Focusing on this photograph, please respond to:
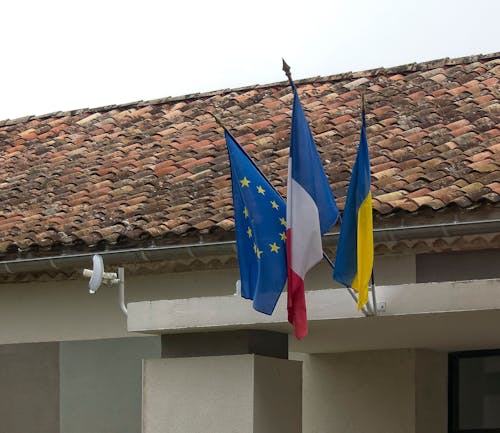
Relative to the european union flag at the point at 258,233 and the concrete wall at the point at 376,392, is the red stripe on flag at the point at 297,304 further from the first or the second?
the concrete wall at the point at 376,392

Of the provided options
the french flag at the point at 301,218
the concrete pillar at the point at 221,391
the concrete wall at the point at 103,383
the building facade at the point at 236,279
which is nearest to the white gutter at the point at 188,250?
the building facade at the point at 236,279

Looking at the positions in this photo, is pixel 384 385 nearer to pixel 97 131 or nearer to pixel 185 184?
pixel 185 184

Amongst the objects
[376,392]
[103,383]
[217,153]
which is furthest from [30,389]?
[376,392]

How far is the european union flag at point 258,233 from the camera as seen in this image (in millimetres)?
10188

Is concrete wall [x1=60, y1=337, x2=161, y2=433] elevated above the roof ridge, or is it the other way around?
the roof ridge

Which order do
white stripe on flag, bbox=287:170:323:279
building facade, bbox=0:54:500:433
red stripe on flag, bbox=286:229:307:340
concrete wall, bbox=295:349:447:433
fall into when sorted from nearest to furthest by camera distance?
red stripe on flag, bbox=286:229:307:340, white stripe on flag, bbox=287:170:323:279, building facade, bbox=0:54:500:433, concrete wall, bbox=295:349:447:433

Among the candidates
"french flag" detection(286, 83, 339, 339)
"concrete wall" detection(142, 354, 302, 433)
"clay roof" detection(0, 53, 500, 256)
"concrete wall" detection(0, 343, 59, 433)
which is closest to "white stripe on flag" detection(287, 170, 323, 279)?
"french flag" detection(286, 83, 339, 339)

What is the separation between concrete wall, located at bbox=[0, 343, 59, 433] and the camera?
14688 millimetres

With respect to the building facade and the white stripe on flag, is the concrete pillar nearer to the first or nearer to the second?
the building facade

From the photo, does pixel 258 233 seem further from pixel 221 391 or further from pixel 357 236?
pixel 221 391

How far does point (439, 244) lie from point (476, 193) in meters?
0.54

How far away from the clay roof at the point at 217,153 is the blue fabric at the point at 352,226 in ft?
8.92

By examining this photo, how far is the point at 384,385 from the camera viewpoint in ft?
43.7

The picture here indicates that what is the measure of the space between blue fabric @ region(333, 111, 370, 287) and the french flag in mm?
152
